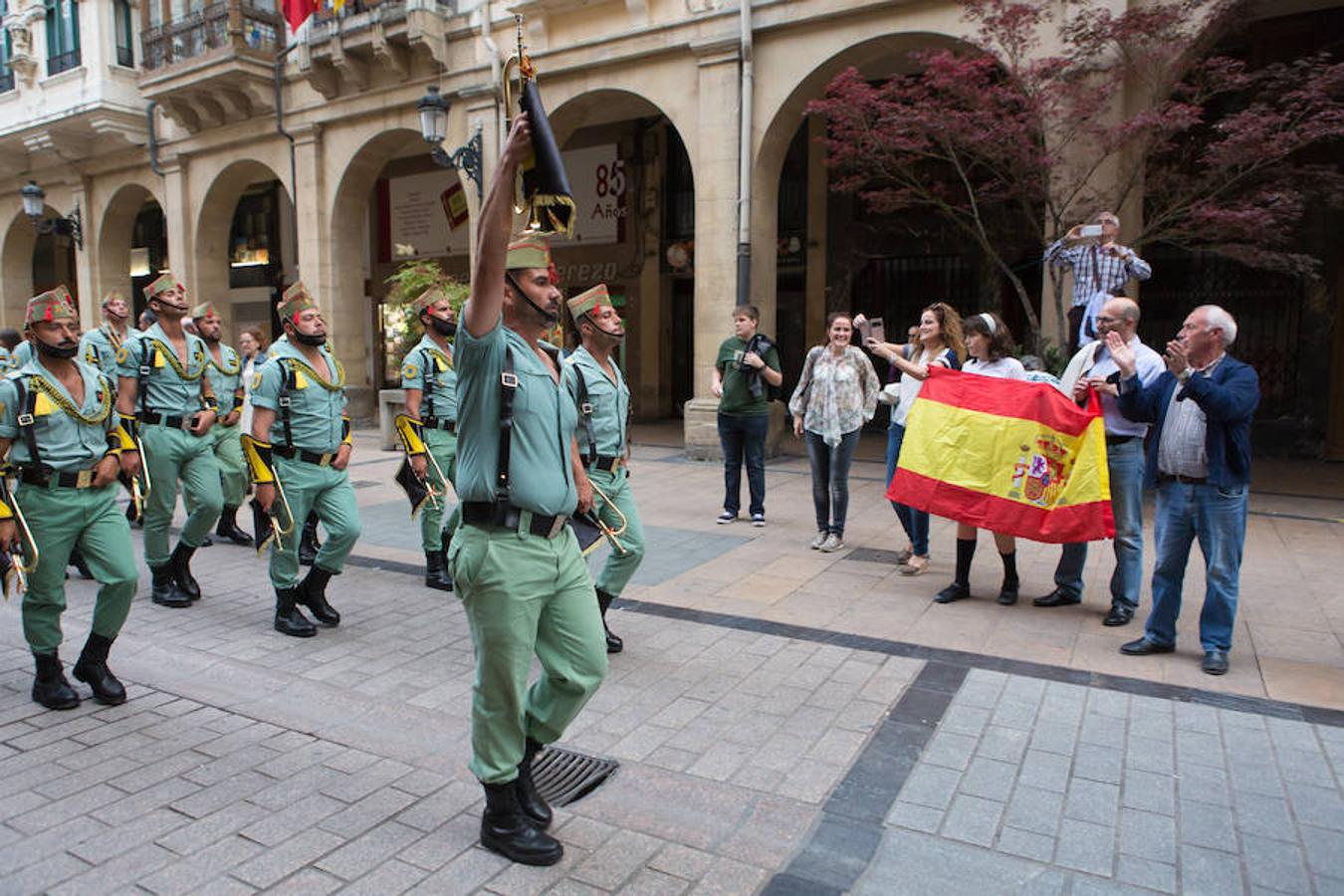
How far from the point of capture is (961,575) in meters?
6.44

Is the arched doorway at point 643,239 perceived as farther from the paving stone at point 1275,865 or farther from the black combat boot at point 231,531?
the paving stone at point 1275,865

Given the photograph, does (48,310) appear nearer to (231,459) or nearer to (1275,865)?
(231,459)

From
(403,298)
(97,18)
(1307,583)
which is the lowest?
(1307,583)

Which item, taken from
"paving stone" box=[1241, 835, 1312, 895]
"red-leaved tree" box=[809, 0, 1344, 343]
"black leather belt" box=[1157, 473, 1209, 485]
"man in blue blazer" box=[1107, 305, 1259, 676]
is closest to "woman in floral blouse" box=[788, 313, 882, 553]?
"man in blue blazer" box=[1107, 305, 1259, 676]

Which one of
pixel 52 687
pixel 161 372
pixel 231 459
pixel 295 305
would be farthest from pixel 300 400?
pixel 231 459

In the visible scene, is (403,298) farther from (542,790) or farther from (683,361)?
(542,790)

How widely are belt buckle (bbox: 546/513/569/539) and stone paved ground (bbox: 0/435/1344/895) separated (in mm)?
1117

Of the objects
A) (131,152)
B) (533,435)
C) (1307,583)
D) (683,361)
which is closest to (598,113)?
(683,361)

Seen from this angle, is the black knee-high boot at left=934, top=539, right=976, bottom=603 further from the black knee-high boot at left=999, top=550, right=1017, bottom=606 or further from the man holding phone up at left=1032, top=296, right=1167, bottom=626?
the man holding phone up at left=1032, top=296, right=1167, bottom=626

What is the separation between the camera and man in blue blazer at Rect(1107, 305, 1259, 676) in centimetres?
480

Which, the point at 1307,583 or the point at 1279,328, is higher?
the point at 1279,328

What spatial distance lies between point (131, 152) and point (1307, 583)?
80.5ft

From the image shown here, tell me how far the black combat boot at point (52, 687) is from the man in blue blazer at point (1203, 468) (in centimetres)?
567

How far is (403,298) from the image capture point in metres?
15.3
